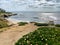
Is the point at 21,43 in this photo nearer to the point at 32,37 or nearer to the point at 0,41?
the point at 32,37

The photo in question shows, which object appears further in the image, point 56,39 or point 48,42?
point 56,39

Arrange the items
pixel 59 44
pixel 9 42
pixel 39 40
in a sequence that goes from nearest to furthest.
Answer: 1. pixel 59 44
2. pixel 39 40
3. pixel 9 42

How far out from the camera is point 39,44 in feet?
68.2

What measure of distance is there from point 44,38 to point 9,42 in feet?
11.7

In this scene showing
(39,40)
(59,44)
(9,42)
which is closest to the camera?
(59,44)

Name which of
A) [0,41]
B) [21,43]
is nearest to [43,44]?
[21,43]

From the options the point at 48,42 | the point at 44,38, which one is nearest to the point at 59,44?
the point at 48,42

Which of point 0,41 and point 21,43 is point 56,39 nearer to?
point 21,43

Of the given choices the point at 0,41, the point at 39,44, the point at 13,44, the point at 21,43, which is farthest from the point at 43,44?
the point at 0,41

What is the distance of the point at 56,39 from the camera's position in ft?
76.0

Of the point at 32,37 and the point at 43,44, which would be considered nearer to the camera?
the point at 43,44

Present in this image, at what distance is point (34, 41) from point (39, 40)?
72cm

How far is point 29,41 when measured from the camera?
71.3 feet

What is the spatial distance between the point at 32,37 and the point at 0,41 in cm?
345
